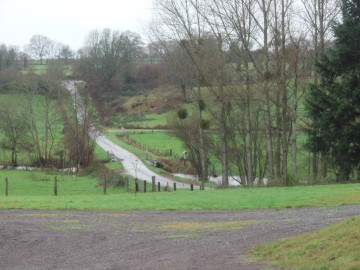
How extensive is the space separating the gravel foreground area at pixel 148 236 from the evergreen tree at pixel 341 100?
468 inches

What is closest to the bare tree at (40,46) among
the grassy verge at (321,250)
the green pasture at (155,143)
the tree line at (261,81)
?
the green pasture at (155,143)

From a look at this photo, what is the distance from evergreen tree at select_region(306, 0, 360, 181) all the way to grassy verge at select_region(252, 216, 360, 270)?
20.4 meters

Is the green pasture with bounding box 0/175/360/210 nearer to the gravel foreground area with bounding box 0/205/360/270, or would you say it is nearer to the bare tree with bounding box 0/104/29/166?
the gravel foreground area with bounding box 0/205/360/270

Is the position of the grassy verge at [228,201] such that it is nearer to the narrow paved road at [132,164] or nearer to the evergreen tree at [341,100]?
the evergreen tree at [341,100]

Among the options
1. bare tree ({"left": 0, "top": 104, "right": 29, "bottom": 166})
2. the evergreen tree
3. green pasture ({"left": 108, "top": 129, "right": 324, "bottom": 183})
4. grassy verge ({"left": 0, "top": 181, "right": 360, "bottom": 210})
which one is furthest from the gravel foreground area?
bare tree ({"left": 0, "top": 104, "right": 29, "bottom": 166})

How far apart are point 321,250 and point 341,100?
22280 mm

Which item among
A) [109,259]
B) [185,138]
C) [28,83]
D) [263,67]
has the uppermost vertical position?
[28,83]

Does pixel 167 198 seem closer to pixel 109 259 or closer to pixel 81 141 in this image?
pixel 109 259

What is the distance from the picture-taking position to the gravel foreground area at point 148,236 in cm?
1266

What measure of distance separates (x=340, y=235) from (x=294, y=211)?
981 centimetres

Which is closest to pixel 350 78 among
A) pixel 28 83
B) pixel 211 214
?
pixel 211 214

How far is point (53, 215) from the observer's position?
22.4 m

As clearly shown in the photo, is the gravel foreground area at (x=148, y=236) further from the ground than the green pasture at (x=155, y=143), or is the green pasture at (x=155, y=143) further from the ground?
the green pasture at (x=155, y=143)

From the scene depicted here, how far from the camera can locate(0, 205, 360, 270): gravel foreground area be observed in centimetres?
1266
